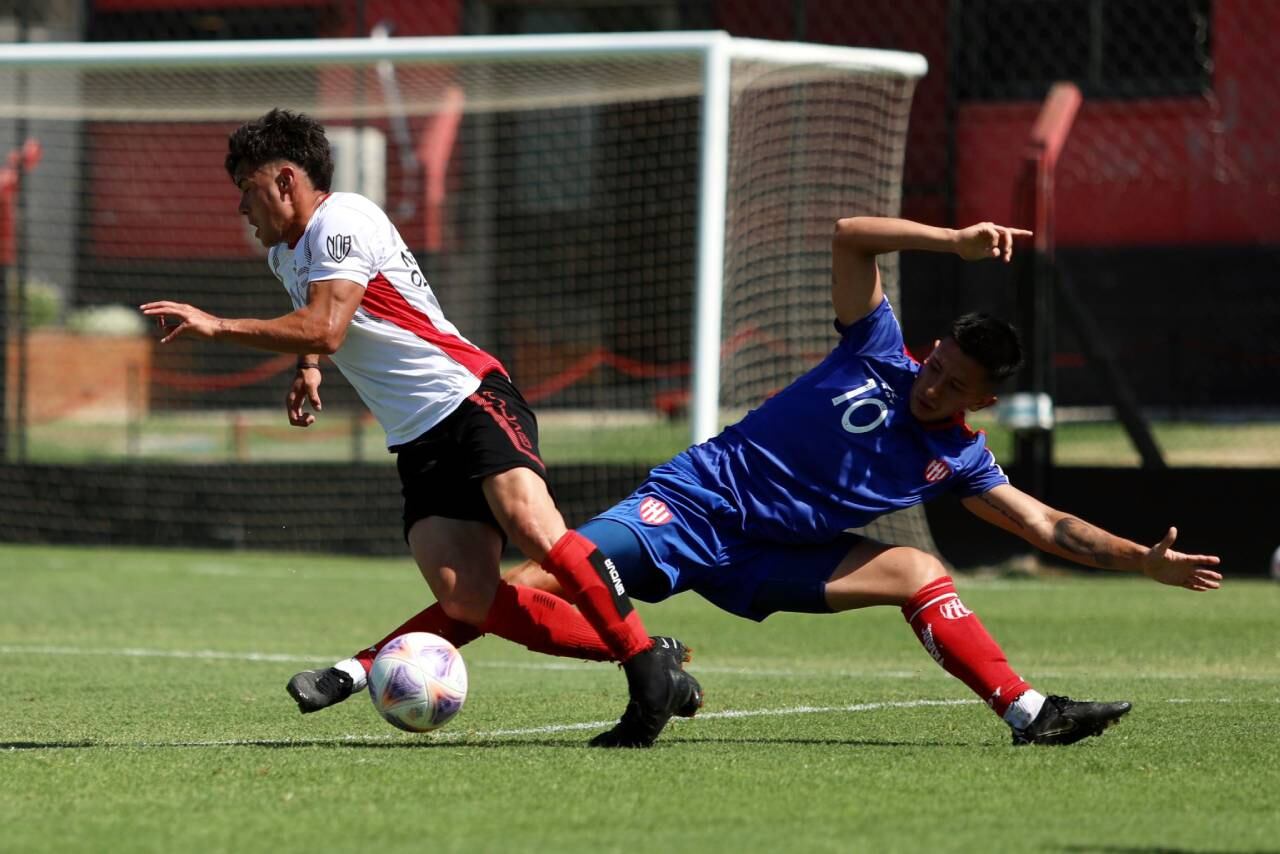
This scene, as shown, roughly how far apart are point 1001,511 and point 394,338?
199 cm

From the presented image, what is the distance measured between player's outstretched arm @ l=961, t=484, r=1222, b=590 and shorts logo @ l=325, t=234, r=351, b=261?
2.12 metres

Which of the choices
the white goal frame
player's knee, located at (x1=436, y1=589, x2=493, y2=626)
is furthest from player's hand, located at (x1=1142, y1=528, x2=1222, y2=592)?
the white goal frame

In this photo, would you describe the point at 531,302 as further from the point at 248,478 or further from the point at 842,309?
the point at 842,309

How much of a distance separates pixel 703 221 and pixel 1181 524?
13.5 ft

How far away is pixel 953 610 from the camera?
5.82 meters

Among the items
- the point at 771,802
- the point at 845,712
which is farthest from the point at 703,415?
the point at 771,802

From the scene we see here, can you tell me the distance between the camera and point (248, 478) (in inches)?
602

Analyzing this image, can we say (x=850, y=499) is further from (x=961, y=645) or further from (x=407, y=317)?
(x=407, y=317)

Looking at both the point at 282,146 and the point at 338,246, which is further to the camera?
the point at 282,146

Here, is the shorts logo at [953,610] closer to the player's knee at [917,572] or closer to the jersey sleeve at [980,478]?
the player's knee at [917,572]

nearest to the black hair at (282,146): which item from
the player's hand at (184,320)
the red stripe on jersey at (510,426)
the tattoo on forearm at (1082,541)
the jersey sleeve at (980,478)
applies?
the player's hand at (184,320)

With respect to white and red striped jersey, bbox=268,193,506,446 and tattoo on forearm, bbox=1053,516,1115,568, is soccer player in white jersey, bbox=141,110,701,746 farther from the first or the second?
tattoo on forearm, bbox=1053,516,1115,568

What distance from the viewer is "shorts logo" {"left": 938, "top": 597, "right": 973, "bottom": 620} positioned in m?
5.80

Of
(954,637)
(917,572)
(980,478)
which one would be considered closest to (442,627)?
(917,572)
